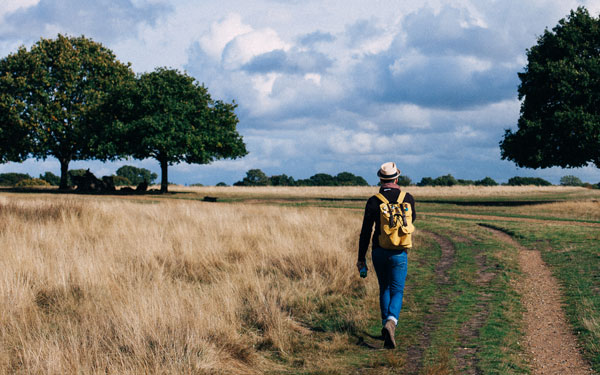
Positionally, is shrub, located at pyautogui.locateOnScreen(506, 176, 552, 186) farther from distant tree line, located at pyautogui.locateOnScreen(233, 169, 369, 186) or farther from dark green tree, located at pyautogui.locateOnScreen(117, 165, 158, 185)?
dark green tree, located at pyautogui.locateOnScreen(117, 165, 158, 185)

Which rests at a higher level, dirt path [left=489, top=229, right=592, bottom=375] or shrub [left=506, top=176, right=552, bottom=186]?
shrub [left=506, top=176, right=552, bottom=186]

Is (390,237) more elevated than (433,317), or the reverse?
(390,237)

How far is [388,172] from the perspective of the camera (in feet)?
21.8

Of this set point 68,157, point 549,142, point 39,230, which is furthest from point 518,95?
point 68,157

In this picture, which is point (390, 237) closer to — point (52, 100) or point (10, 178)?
point (52, 100)

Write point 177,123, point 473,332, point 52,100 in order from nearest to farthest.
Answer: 1. point 473,332
2. point 177,123
3. point 52,100

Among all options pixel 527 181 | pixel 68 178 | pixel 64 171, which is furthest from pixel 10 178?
pixel 527 181

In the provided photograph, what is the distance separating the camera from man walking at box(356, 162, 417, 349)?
21.1 feet

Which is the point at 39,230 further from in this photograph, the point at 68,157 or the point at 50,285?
the point at 68,157

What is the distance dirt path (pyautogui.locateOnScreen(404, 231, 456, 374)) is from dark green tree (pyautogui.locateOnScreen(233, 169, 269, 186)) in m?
95.7

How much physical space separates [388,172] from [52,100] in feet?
158

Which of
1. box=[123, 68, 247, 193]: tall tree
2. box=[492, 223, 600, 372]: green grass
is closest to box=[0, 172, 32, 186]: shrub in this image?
box=[123, 68, 247, 193]: tall tree

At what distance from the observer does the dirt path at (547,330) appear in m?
5.95

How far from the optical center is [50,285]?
365 inches
